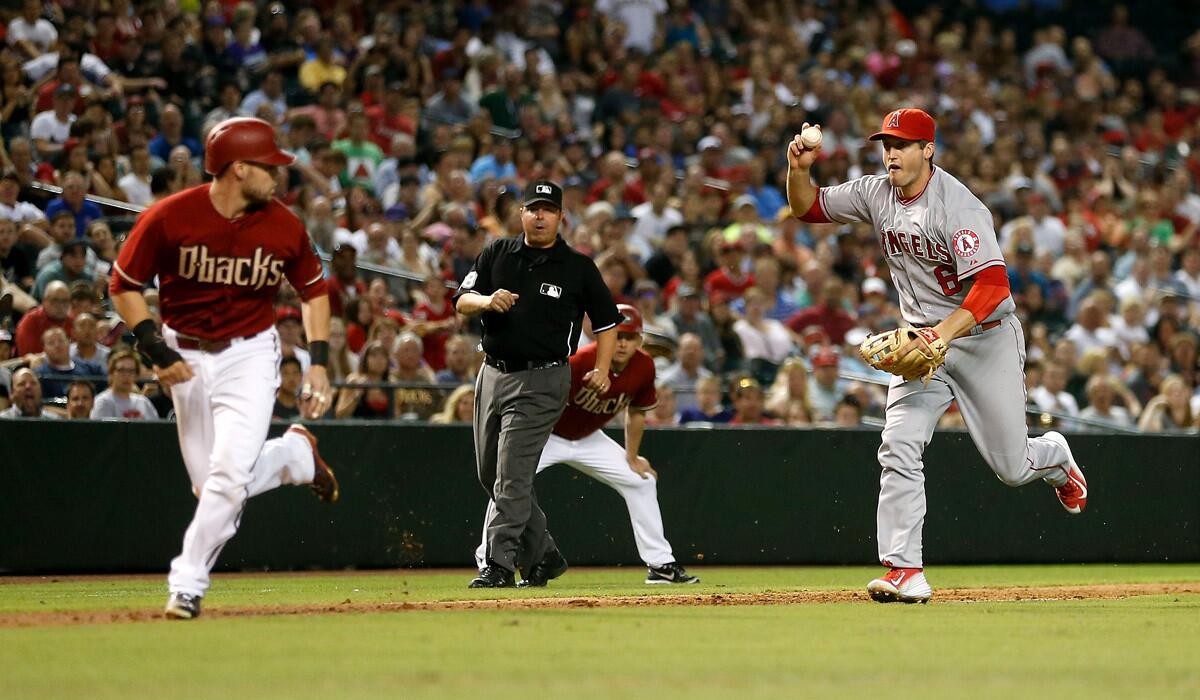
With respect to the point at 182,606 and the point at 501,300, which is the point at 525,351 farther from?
the point at 182,606

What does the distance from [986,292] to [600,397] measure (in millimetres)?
2819

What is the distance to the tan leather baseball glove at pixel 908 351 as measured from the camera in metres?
7.75

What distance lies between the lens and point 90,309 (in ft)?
41.2

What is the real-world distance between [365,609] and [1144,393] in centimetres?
1102

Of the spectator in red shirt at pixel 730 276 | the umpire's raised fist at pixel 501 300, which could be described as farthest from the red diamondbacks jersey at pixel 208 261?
the spectator in red shirt at pixel 730 276

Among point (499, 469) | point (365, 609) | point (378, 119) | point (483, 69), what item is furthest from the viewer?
point (483, 69)

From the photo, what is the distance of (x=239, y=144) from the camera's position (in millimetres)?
6828

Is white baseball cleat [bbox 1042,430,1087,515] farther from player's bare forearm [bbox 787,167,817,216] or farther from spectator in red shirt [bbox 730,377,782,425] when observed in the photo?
spectator in red shirt [bbox 730,377,782,425]

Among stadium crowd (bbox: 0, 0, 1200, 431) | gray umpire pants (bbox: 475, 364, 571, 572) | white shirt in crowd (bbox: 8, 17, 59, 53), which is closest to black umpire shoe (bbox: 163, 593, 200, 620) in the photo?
gray umpire pants (bbox: 475, 364, 571, 572)

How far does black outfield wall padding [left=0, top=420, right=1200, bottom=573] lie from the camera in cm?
1113

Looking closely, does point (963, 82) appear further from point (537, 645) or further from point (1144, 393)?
point (537, 645)

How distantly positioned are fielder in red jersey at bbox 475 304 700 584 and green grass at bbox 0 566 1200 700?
5.95 feet

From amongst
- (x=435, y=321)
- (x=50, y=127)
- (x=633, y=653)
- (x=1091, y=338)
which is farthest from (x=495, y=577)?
(x=1091, y=338)

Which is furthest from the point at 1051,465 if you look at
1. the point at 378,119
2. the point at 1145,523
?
the point at 378,119
